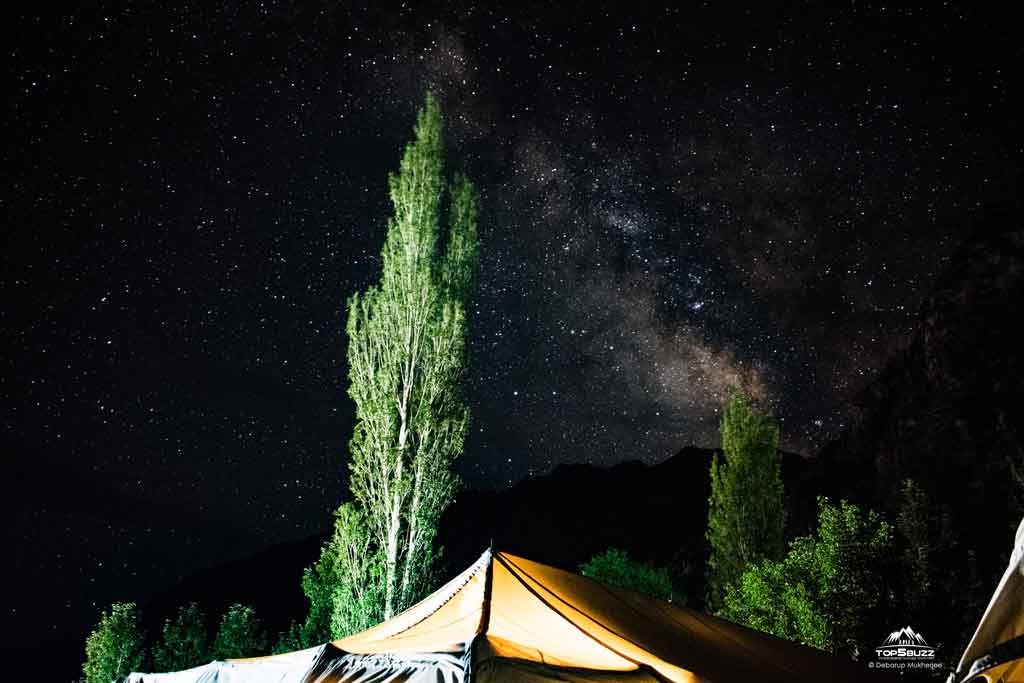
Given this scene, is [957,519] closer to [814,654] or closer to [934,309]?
[934,309]

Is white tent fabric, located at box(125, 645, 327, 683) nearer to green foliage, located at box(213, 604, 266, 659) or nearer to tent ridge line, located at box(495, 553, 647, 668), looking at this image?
tent ridge line, located at box(495, 553, 647, 668)

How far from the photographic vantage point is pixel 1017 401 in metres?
17.3

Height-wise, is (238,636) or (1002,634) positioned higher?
(1002,634)

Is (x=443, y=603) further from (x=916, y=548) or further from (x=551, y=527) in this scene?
(x=551, y=527)

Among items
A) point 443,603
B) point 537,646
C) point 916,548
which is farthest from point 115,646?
point 916,548

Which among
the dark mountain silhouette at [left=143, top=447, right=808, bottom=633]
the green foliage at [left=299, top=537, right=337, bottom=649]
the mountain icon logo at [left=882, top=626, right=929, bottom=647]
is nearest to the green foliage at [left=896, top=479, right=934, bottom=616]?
the mountain icon logo at [left=882, top=626, right=929, bottom=647]

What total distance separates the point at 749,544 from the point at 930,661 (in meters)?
9.96

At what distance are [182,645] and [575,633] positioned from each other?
2442 centimetres

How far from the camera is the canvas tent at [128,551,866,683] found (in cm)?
299

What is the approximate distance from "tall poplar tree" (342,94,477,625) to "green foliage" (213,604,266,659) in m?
13.8

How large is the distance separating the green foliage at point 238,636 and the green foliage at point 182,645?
2.49 feet

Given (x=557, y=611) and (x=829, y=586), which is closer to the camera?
(x=557, y=611)

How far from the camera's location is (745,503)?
19078 mm

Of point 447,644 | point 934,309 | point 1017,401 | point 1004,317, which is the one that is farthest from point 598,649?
point 934,309
